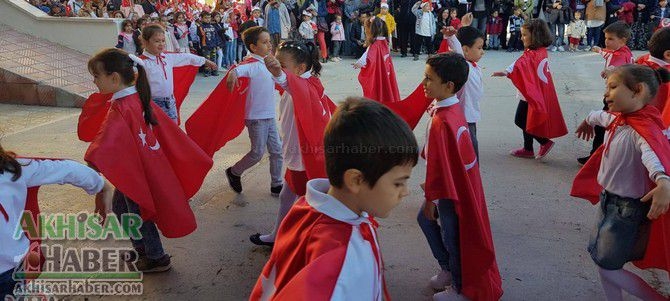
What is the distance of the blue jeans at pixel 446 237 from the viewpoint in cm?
307

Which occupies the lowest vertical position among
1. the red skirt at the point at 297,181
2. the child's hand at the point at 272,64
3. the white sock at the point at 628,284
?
the white sock at the point at 628,284

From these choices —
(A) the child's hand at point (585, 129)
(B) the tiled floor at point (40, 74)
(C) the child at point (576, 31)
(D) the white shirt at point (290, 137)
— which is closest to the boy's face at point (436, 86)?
(A) the child's hand at point (585, 129)

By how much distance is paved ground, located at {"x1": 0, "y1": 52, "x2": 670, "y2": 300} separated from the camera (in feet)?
11.4

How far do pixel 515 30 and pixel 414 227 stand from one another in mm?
13912

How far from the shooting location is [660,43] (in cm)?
425

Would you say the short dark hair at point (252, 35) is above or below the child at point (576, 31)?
above

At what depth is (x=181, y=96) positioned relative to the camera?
5508 millimetres

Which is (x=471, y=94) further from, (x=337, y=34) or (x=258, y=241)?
(x=337, y=34)

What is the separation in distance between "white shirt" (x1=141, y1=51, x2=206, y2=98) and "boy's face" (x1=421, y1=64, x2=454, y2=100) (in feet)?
9.22

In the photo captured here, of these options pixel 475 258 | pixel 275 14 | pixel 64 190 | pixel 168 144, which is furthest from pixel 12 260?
pixel 275 14

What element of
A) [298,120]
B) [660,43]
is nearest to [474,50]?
[660,43]

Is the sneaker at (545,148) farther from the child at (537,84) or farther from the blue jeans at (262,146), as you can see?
the blue jeans at (262,146)

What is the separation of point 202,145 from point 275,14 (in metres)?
10.7

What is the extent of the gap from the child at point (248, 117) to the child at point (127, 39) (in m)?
6.61
